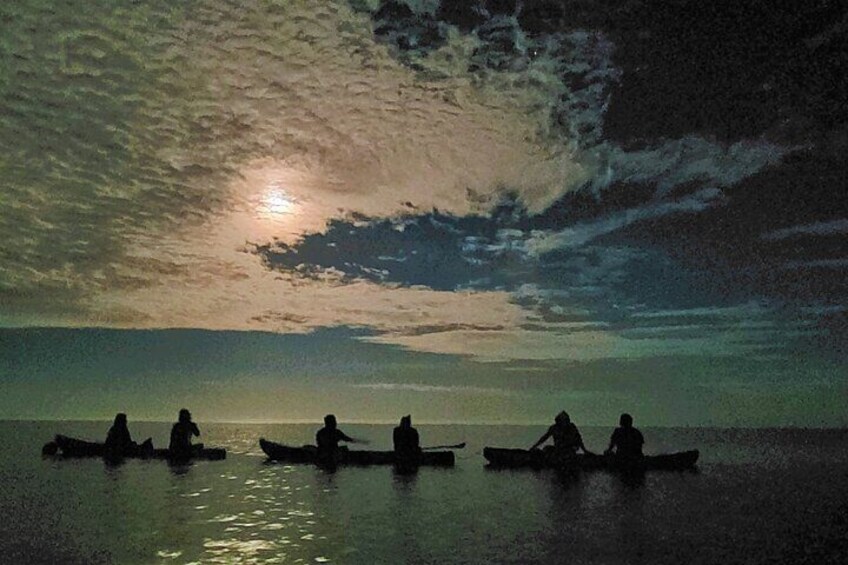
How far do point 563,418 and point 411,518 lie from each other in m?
12.3

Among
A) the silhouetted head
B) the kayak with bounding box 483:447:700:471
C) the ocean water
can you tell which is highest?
the silhouetted head

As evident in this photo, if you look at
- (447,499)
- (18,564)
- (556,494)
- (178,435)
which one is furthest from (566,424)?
(18,564)

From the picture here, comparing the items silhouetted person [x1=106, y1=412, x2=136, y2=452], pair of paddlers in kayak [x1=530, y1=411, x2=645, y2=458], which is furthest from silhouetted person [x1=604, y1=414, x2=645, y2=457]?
silhouetted person [x1=106, y1=412, x2=136, y2=452]

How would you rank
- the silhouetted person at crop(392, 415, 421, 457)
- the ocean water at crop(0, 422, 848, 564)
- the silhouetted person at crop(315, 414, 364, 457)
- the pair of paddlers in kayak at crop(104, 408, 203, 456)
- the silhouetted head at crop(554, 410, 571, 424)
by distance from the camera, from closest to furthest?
the ocean water at crop(0, 422, 848, 564) < the silhouetted head at crop(554, 410, 571, 424) < the silhouetted person at crop(392, 415, 421, 457) < the silhouetted person at crop(315, 414, 364, 457) < the pair of paddlers in kayak at crop(104, 408, 203, 456)

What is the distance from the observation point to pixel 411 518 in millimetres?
22672

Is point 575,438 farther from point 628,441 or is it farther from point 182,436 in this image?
point 182,436

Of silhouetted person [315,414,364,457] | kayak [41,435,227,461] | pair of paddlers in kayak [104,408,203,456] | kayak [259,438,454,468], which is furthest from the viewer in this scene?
kayak [41,435,227,461]

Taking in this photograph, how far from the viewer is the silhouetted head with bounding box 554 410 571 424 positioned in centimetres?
3259

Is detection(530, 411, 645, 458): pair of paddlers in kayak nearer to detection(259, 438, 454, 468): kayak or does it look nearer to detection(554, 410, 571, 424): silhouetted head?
detection(554, 410, 571, 424): silhouetted head

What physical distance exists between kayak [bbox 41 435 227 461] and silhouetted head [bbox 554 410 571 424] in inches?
780

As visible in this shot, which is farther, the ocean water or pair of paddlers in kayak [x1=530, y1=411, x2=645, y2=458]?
pair of paddlers in kayak [x1=530, y1=411, x2=645, y2=458]

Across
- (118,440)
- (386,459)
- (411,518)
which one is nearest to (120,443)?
(118,440)

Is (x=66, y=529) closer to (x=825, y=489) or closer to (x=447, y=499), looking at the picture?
(x=447, y=499)

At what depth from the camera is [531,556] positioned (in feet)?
55.3
